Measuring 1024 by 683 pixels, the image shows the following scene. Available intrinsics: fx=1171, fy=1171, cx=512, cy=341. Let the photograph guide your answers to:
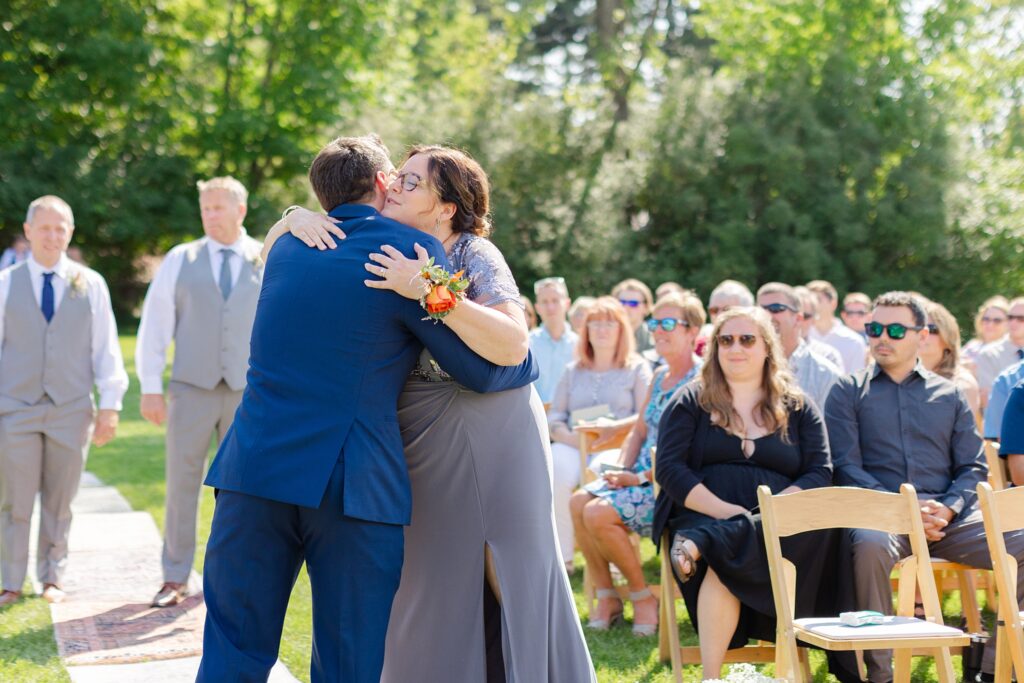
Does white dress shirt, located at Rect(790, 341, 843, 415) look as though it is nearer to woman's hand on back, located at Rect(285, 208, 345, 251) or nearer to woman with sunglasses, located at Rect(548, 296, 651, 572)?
woman with sunglasses, located at Rect(548, 296, 651, 572)

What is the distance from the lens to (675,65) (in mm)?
24844

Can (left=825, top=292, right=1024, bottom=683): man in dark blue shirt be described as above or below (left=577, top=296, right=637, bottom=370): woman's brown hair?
below

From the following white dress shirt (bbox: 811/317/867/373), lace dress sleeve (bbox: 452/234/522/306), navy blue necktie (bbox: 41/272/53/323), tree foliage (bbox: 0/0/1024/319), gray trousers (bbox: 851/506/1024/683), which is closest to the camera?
lace dress sleeve (bbox: 452/234/522/306)

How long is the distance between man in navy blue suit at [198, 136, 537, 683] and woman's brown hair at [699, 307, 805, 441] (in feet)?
7.83

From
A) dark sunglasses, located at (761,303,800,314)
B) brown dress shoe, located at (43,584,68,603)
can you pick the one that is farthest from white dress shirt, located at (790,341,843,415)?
brown dress shoe, located at (43,584,68,603)

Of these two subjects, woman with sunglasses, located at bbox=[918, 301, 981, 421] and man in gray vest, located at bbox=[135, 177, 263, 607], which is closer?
man in gray vest, located at bbox=[135, 177, 263, 607]

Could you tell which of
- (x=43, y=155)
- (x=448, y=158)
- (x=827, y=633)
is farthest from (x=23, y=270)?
(x=43, y=155)

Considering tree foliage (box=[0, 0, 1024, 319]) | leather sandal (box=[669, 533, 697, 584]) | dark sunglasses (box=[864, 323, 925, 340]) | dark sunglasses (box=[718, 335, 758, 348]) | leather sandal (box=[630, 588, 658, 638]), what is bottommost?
leather sandal (box=[630, 588, 658, 638])

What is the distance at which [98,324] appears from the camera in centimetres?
688

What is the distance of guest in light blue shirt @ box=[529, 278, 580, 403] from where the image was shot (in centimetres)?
937

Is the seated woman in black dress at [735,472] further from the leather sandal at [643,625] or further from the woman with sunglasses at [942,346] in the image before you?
the woman with sunglasses at [942,346]

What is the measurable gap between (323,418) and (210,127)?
89.5 feet

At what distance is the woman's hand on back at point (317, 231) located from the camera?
11.0 feet

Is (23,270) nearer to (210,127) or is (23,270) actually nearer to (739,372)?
(739,372)
